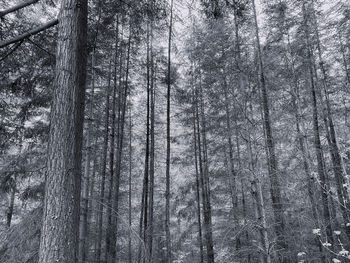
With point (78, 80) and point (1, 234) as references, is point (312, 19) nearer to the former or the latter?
point (78, 80)

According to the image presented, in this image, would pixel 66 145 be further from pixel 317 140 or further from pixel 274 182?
pixel 317 140

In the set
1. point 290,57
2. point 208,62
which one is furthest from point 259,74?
point 290,57

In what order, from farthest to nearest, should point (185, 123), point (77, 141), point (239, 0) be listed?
point (185, 123), point (239, 0), point (77, 141)

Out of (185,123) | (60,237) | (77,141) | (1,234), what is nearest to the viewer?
(60,237)

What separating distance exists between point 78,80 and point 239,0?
304cm

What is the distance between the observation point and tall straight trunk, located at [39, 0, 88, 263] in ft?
8.27

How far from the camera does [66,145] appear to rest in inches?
107

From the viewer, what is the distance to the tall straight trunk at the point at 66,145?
8.27ft

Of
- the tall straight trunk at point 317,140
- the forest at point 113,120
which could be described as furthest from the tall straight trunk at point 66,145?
the tall straight trunk at point 317,140

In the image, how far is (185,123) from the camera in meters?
12.9

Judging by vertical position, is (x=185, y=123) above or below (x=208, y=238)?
above

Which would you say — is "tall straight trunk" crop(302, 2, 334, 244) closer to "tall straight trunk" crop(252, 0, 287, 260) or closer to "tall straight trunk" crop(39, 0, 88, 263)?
"tall straight trunk" crop(252, 0, 287, 260)

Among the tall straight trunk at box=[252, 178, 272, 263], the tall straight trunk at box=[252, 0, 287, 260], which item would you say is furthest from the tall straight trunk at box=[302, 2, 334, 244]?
the tall straight trunk at box=[252, 178, 272, 263]

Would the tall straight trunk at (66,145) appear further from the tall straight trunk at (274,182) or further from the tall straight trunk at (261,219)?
the tall straight trunk at (274,182)
